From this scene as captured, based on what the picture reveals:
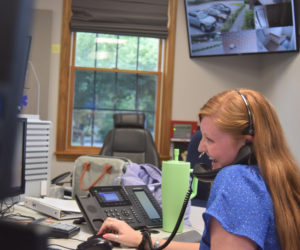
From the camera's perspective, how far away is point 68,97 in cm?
421

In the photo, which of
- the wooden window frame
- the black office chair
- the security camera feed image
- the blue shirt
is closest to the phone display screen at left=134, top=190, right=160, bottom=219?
the blue shirt

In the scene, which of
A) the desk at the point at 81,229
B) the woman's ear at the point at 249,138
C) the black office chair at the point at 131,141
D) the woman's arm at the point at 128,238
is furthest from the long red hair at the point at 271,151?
the black office chair at the point at 131,141

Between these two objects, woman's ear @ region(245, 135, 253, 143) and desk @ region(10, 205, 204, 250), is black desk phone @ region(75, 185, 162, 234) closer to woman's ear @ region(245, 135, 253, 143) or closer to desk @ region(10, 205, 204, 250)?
desk @ region(10, 205, 204, 250)

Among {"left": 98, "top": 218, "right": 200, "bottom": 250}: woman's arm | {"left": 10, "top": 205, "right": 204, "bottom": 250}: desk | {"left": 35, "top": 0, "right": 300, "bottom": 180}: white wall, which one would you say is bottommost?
{"left": 10, "top": 205, "right": 204, "bottom": 250}: desk

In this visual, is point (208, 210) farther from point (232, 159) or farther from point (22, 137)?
point (22, 137)

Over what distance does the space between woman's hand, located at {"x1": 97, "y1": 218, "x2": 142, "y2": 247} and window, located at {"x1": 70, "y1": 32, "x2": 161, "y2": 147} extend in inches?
125

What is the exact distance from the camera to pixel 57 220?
1429 mm

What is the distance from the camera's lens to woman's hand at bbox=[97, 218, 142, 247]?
115 cm

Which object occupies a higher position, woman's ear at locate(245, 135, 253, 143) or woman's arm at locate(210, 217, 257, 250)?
woman's ear at locate(245, 135, 253, 143)

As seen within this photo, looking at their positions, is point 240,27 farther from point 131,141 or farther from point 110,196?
point 110,196

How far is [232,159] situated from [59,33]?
359 centimetres

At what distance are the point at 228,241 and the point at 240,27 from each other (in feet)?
11.0

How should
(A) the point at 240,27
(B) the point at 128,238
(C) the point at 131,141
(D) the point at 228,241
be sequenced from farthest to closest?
(A) the point at 240,27, (C) the point at 131,141, (B) the point at 128,238, (D) the point at 228,241

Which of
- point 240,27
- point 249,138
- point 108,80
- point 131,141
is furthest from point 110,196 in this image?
point 108,80
